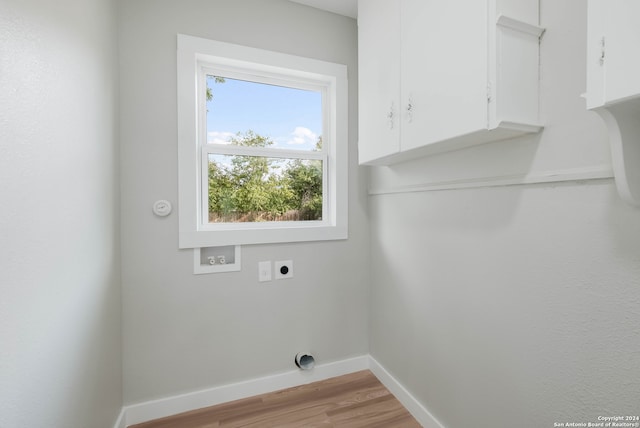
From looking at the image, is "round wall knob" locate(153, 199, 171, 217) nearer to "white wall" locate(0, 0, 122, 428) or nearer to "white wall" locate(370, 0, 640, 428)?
"white wall" locate(0, 0, 122, 428)

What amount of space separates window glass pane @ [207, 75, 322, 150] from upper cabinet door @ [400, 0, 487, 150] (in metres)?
0.86

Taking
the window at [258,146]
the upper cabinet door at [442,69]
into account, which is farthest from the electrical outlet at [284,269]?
the upper cabinet door at [442,69]

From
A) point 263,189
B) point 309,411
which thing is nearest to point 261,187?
point 263,189

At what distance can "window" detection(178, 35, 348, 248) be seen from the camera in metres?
1.60

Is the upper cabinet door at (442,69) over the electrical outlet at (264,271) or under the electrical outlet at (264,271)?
over

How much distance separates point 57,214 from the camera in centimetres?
90

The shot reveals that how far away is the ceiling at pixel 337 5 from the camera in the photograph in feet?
5.88

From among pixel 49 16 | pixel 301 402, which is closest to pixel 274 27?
pixel 49 16

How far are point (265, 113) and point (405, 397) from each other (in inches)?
80.2

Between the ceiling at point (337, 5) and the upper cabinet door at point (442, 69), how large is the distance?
2.44 feet

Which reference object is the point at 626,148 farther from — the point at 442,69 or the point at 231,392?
the point at 231,392

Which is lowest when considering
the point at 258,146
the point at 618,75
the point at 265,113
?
the point at 618,75

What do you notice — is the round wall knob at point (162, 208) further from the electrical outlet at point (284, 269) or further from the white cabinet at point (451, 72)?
the white cabinet at point (451, 72)

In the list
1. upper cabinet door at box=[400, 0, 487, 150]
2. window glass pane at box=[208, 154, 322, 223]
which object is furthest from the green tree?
upper cabinet door at box=[400, 0, 487, 150]
